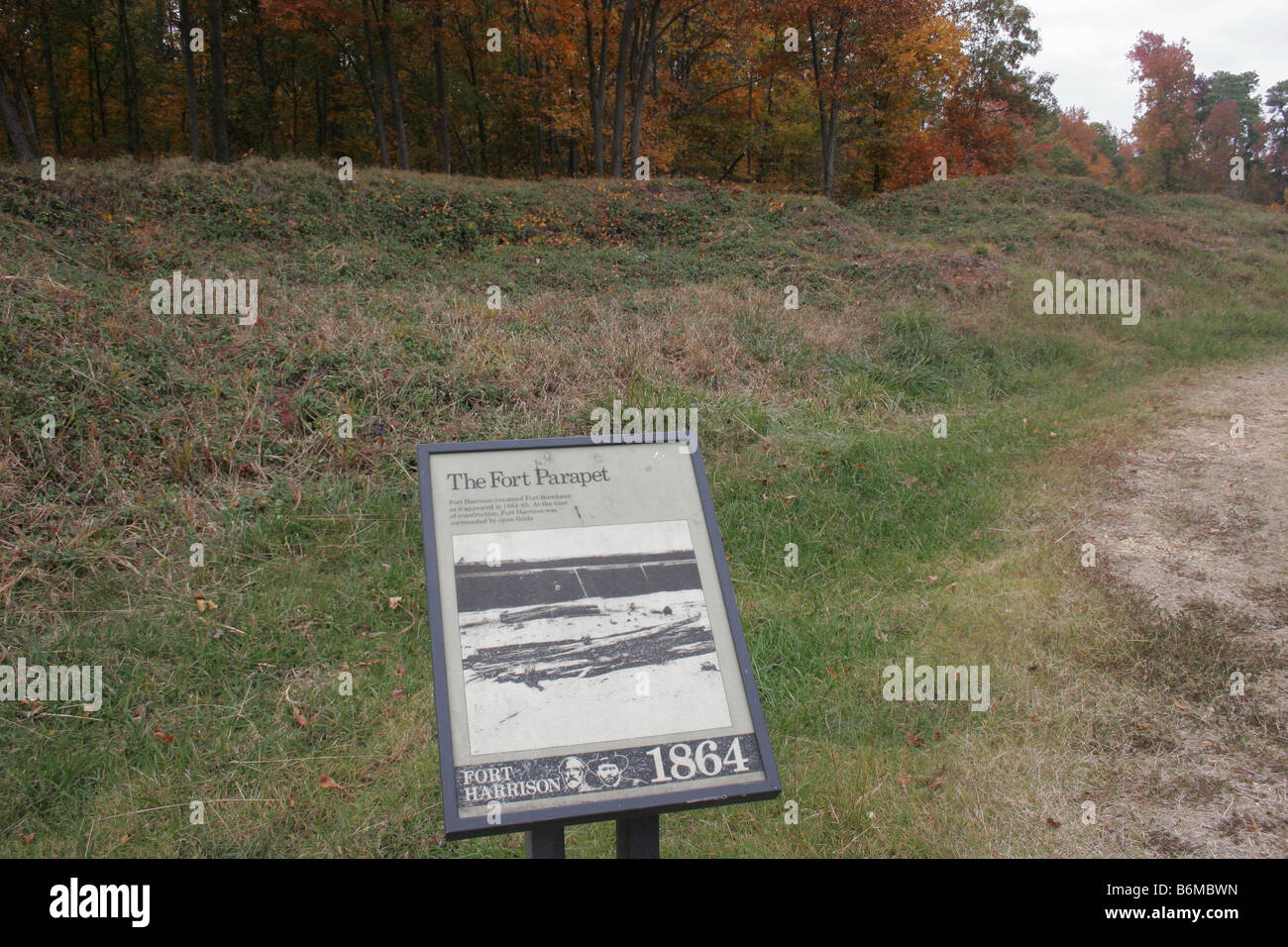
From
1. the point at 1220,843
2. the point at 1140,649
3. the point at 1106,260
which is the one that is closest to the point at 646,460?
the point at 1220,843

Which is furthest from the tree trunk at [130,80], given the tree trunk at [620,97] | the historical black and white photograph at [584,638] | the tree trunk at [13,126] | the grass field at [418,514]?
the historical black and white photograph at [584,638]

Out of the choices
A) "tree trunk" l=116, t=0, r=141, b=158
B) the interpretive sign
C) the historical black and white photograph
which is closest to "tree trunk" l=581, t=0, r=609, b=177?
"tree trunk" l=116, t=0, r=141, b=158

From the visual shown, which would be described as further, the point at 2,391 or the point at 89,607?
the point at 2,391

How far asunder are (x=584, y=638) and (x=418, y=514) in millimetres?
4054

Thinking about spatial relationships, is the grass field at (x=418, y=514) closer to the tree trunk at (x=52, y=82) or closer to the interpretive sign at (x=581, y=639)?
the interpretive sign at (x=581, y=639)

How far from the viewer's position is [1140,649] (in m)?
5.15

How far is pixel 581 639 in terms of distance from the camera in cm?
278

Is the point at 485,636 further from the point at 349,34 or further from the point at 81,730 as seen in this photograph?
the point at 349,34

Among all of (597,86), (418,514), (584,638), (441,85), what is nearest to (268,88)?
(441,85)

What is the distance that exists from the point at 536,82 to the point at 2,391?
20601mm

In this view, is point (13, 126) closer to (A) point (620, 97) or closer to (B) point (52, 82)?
(A) point (620, 97)

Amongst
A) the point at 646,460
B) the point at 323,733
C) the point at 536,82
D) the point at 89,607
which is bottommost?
the point at 323,733

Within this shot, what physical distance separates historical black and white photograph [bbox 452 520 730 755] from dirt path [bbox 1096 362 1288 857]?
94.2 inches

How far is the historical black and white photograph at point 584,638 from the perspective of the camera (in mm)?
2631
